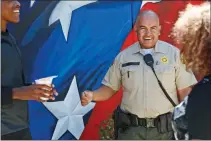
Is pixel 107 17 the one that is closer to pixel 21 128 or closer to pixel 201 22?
pixel 21 128

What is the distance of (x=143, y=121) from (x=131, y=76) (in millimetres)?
365

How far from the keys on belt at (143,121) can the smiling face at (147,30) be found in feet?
1.92

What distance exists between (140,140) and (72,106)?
102 cm

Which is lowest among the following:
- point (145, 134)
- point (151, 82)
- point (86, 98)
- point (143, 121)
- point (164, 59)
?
point (145, 134)

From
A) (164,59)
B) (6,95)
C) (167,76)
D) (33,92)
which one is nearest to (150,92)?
(167,76)

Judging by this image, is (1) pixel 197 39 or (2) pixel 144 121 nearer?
(1) pixel 197 39

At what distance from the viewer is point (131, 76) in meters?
3.66

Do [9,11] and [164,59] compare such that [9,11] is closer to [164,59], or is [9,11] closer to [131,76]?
[131,76]

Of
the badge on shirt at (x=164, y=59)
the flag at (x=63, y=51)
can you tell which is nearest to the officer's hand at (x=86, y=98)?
the badge on shirt at (x=164, y=59)

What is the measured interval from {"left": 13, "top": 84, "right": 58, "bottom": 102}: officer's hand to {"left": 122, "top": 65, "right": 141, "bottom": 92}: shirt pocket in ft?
2.41

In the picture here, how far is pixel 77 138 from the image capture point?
4559 mm

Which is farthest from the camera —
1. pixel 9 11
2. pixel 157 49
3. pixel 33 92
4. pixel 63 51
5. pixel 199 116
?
pixel 63 51

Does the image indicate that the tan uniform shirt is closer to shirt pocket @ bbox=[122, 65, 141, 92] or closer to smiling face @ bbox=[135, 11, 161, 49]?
shirt pocket @ bbox=[122, 65, 141, 92]

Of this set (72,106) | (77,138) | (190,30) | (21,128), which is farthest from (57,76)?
→ (190,30)
